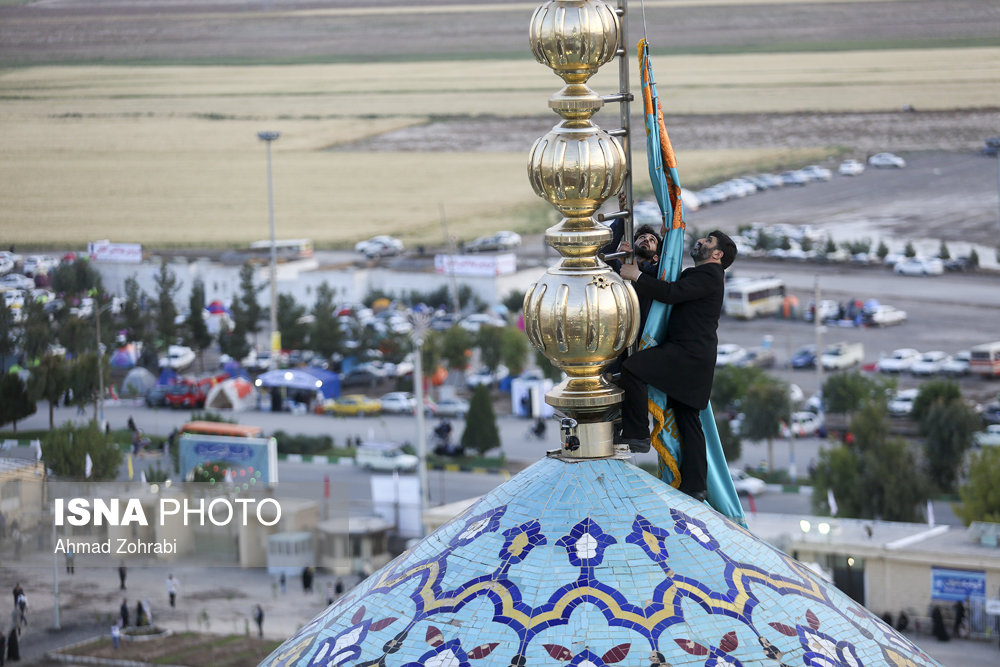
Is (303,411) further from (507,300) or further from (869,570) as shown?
(869,570)

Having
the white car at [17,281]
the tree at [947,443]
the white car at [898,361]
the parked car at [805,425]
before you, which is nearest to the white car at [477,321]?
the white car at [898,361]

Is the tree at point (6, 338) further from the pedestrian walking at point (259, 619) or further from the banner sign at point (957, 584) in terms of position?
the banner sign at point (957, 584)

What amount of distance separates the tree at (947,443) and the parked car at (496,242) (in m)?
32.6

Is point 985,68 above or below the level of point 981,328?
above

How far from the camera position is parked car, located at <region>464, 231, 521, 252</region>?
67.4 metres

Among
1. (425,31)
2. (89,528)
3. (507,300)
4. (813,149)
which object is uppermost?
(425,31)

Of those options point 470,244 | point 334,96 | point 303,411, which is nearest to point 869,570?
point 303,411

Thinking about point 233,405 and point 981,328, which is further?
point 981,328

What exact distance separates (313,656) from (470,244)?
6556 centimetres

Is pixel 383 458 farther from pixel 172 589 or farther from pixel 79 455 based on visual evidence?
pixel 172 589

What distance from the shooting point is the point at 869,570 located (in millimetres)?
27062

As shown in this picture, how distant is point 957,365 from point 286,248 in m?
27.9

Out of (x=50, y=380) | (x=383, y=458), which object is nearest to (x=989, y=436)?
(x=383, y=458)

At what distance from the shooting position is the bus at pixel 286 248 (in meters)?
65.4
